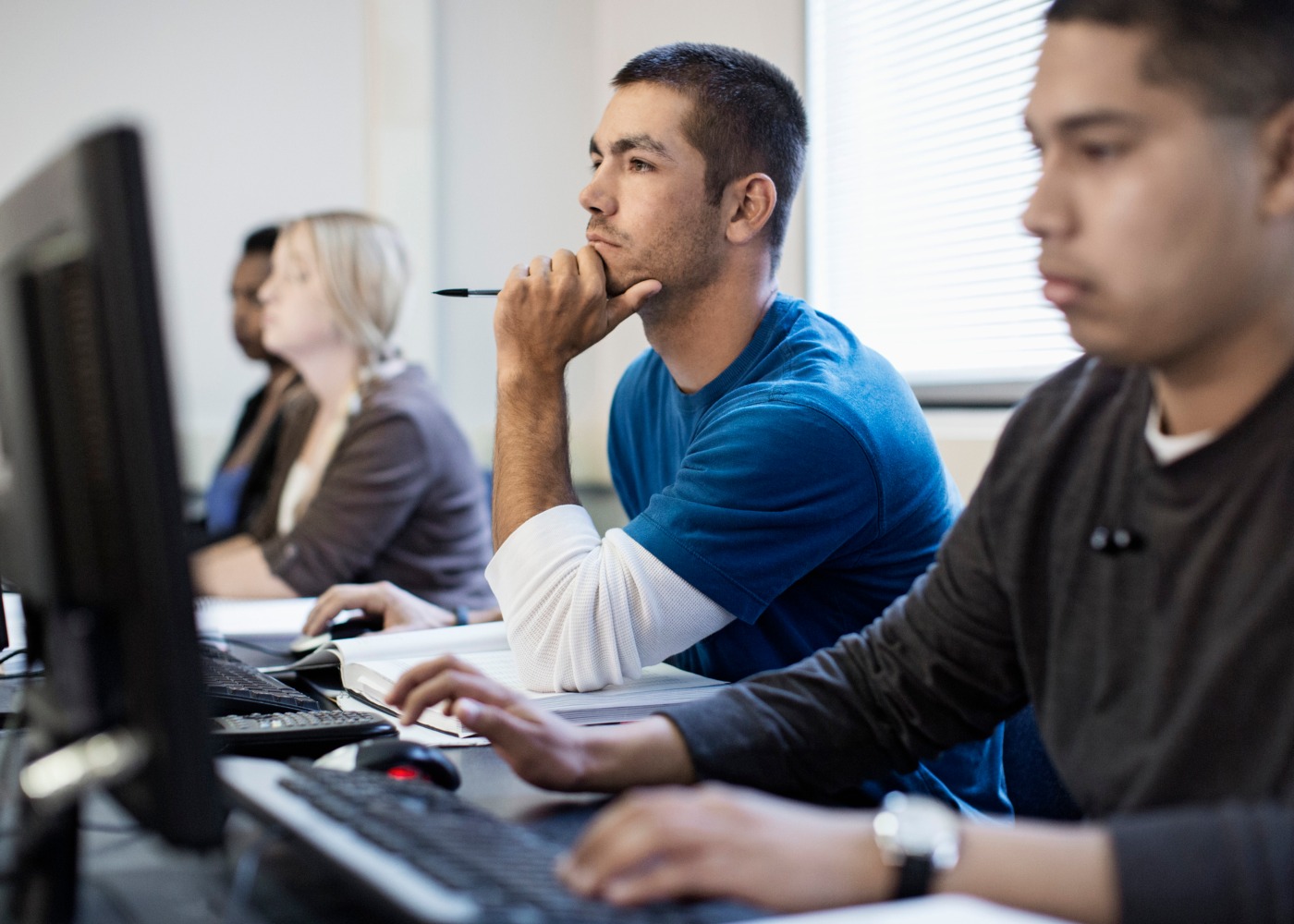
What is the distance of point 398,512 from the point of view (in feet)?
8.11

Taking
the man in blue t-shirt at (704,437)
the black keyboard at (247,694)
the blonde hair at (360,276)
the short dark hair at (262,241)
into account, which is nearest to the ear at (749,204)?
the man in blue t-shirt at (704,437)

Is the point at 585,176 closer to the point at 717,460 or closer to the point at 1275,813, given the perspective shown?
the point at 717,460

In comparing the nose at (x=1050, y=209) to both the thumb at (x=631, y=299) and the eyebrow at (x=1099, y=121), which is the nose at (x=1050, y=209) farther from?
the thumb at (x=631, y=299)

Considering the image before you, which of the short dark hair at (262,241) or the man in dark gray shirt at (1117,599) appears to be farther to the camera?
the short dark hair at (262,241)

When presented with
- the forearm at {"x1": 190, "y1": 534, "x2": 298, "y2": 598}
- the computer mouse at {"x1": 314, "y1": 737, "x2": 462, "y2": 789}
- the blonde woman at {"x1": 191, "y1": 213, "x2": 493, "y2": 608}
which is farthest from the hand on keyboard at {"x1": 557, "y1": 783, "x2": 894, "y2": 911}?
the forearm at {"x1": 190, "y1": 534, "x2": 298, "y2": 598}

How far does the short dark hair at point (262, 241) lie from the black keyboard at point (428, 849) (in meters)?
3.03

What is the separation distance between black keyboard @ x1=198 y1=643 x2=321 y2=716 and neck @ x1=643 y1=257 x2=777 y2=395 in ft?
2.05

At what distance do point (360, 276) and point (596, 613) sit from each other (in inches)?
69.4

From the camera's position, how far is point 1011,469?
958 mm

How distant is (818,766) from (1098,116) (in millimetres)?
506

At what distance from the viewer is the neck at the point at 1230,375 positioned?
785 millimetres

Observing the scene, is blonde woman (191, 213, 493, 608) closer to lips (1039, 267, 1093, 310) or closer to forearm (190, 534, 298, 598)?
forearm (190, 534, 298, 598)

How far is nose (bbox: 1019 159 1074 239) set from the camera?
2.61 feet

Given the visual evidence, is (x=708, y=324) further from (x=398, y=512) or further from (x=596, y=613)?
(x=398, y=512)
